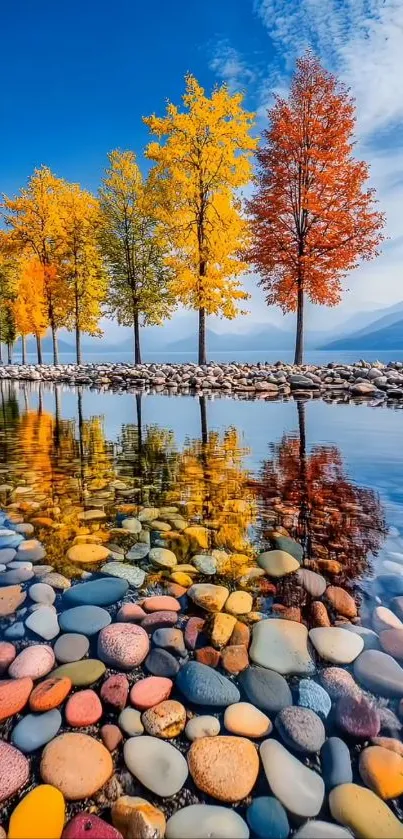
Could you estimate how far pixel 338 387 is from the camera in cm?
1580

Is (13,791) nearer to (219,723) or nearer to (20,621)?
(219,723)

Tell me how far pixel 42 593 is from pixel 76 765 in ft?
3.58

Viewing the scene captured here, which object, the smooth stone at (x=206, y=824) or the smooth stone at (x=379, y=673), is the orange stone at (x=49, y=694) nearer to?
the smooth stone at (x=206, y=824)

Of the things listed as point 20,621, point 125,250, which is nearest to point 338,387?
point 20,621

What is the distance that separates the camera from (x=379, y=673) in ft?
6.03

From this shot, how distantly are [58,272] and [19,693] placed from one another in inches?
1235

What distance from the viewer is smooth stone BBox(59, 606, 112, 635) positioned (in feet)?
7.09

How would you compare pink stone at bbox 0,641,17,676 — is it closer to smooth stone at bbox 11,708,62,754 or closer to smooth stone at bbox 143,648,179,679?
smooth stone at bbox 11,708,62,754

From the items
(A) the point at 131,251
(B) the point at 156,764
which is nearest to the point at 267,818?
(B) the point at 156,764

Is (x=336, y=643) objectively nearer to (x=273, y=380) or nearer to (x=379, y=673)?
(x=379, y=673)

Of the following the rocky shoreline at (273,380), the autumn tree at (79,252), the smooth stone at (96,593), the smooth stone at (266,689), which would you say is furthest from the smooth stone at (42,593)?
the autumn tree at (79,252)

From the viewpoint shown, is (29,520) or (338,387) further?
(338,387)

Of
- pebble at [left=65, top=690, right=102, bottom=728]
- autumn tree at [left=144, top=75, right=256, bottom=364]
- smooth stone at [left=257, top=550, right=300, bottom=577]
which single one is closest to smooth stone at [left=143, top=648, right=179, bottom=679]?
pebble at [left=65, top=690, right=102, bottom=728]

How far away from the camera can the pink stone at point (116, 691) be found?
5.69ft
